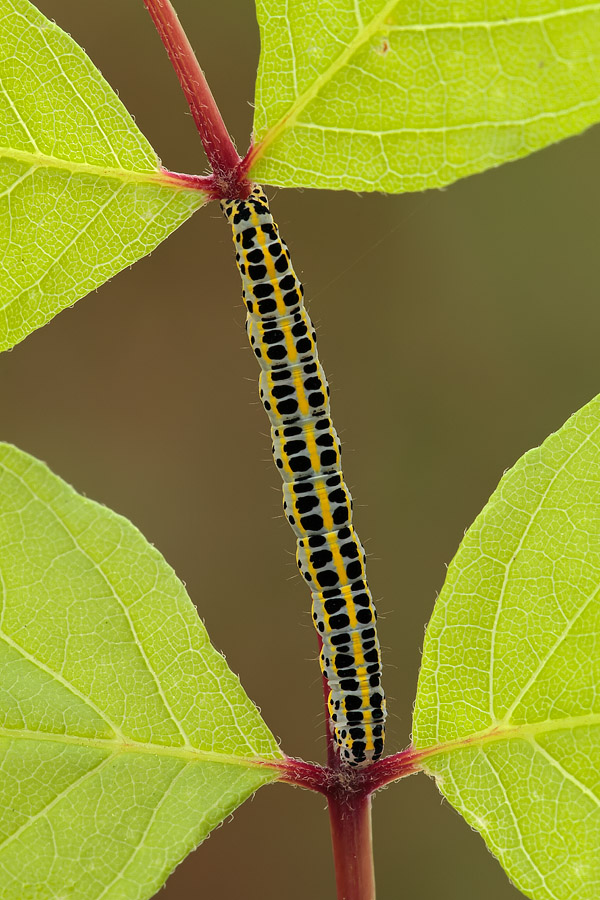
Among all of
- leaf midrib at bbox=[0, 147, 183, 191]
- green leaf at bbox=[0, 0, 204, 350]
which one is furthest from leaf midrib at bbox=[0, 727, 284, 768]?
leaf midrib at bbox=[0, 147, 183, 191]

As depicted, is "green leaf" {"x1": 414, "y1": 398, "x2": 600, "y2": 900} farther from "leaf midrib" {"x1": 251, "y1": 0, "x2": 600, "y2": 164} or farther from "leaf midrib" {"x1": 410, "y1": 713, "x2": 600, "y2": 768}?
"leaf midrib" {"x1": 251, "y1": 0, "x2": 600, "y2": 164}

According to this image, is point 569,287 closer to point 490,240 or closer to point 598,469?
point 490,240

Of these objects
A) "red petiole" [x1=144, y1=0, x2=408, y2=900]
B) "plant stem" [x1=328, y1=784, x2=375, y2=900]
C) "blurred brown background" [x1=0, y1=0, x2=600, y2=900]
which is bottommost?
"plant stem" [x1=328, y1=784, x2=375, y2=900]

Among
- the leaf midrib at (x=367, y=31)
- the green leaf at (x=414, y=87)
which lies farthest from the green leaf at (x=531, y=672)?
the leaf midrib at (x=367, y=31)

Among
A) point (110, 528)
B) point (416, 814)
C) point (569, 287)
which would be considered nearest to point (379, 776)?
point (110, 528)

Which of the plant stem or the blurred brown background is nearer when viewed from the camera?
the plant stem

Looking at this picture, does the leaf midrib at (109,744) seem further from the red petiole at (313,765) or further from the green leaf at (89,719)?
the red petiole at (313,765)

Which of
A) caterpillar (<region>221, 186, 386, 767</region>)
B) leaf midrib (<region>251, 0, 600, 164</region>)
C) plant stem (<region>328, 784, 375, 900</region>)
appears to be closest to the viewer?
leaf midrib (<region>251, 0, 600, 164</region>)

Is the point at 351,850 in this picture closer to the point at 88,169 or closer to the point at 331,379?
the point at 88,169
